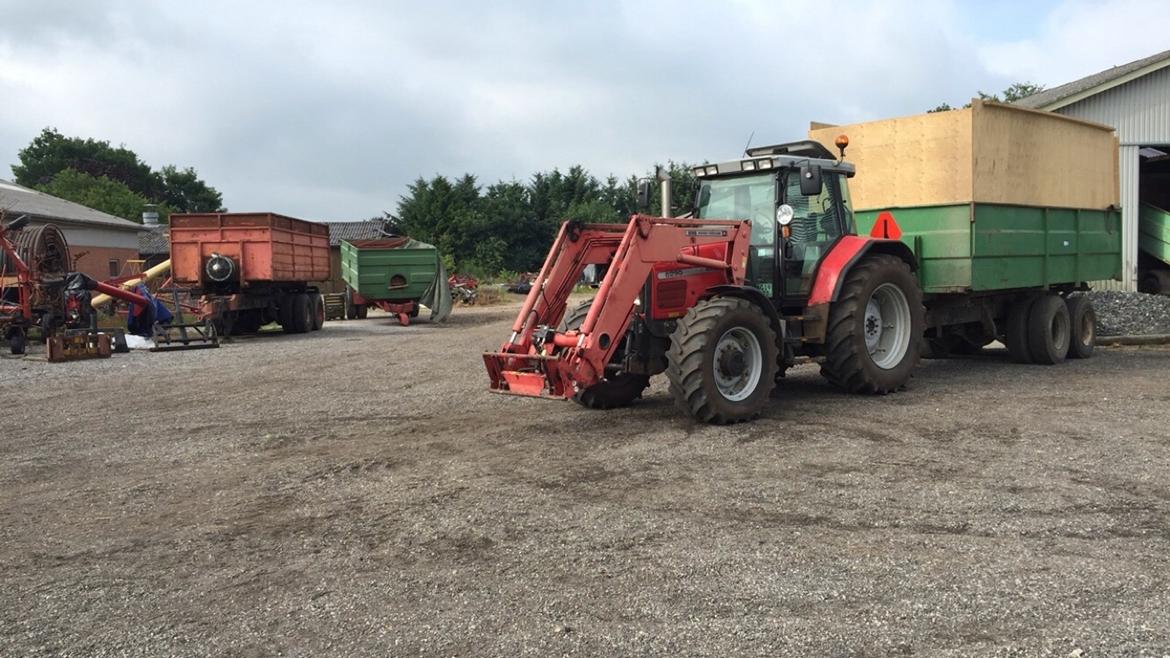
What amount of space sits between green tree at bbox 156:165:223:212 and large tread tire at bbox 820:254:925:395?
6461 cm

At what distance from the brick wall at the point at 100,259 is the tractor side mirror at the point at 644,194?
2741 cm

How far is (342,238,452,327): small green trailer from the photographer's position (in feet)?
84.0

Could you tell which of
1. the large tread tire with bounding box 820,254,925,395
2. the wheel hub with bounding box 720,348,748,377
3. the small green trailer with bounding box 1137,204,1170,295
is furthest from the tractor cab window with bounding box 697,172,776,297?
the small green trailer with bounding box 1137,204,1170,295

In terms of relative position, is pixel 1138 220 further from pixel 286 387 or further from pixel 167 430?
pixel 167 430

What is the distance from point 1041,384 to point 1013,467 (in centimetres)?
433

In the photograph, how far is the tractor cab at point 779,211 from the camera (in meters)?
8.99

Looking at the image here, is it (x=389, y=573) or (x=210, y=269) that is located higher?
(x=210, y=269)

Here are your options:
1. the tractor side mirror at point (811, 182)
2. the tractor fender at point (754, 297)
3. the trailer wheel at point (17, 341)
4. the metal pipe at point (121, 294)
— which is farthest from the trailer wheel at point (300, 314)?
the tractor side mirror at point (811, 182)

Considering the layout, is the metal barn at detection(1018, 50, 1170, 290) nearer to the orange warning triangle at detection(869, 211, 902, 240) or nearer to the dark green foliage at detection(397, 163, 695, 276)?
the orange warning triangle at detection(869, 211, 902, 240)

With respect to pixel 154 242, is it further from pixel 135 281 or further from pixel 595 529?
pixel 595 529

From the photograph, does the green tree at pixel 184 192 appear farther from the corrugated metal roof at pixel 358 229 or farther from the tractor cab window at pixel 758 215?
the tractor cab window at pixel 758 215

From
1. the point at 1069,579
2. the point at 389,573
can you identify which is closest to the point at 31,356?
the point at 389,573

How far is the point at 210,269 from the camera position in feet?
62.3

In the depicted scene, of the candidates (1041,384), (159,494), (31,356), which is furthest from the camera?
(31,356)
